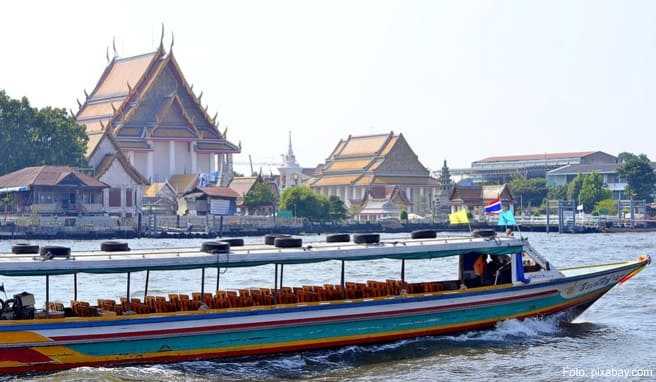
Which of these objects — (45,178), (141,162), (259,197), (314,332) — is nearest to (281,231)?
(259,197)

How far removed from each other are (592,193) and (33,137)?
55.6 m

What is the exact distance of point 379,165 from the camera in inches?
4222

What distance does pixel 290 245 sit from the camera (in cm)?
1864

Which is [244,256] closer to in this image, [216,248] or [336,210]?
[216,248]

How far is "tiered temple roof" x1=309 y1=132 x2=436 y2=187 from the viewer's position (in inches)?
4227

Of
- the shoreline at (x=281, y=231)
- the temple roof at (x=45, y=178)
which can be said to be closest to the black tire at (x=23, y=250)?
the shoreline at (x=281, y=231)

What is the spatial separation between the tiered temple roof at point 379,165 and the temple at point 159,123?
17942mm

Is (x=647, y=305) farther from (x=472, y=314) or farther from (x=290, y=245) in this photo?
(x=290, y=245)

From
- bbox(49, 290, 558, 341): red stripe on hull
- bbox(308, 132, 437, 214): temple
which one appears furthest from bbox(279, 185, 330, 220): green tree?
bbox(49, 290, 558, 341): red stripe on hull

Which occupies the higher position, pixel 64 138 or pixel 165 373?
pixel 64 138

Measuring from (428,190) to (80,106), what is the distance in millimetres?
34711

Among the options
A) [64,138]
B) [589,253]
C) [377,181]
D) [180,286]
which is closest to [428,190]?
[377,181]

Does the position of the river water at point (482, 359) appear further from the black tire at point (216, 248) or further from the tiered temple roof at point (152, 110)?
the tiered temple roof at point (152, 110)

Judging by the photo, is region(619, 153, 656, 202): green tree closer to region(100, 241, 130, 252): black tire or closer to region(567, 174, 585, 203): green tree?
region(567, 174, 585, 203): green tree
